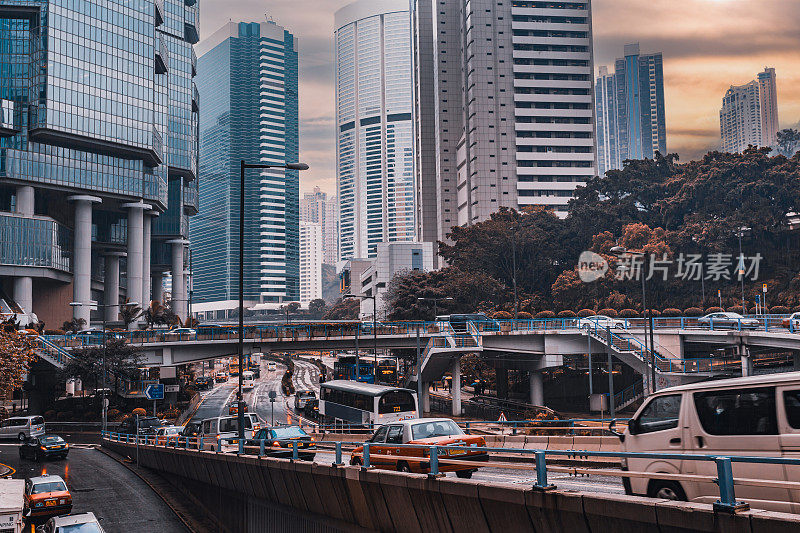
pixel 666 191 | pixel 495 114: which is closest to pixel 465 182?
pixel 495 114

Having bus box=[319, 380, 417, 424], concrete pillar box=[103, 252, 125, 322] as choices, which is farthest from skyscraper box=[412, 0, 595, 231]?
bus box=[319, 380, 417, 424]

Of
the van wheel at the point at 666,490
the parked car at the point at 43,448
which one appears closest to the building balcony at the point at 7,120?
the parked car at the point at 43,448

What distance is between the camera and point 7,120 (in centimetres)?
10125

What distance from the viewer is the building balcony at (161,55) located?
131 metres

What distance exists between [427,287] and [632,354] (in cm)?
4648

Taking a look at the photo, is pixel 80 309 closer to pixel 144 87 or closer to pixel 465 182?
pixel 144 87

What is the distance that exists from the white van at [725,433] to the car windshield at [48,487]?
2584 cm

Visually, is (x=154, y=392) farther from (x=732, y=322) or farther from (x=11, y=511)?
(x=732, y=322)

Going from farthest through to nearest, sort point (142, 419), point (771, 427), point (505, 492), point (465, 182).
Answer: point (465, 182)
point (142, 419)
point (505, 492)
point (771, 427)

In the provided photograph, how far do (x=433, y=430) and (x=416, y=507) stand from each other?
5745 mm

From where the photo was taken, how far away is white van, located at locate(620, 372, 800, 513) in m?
10.4

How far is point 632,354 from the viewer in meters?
63.1

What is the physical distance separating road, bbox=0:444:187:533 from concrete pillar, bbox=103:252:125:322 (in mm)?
79452

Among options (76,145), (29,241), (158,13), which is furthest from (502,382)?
(158,13)
